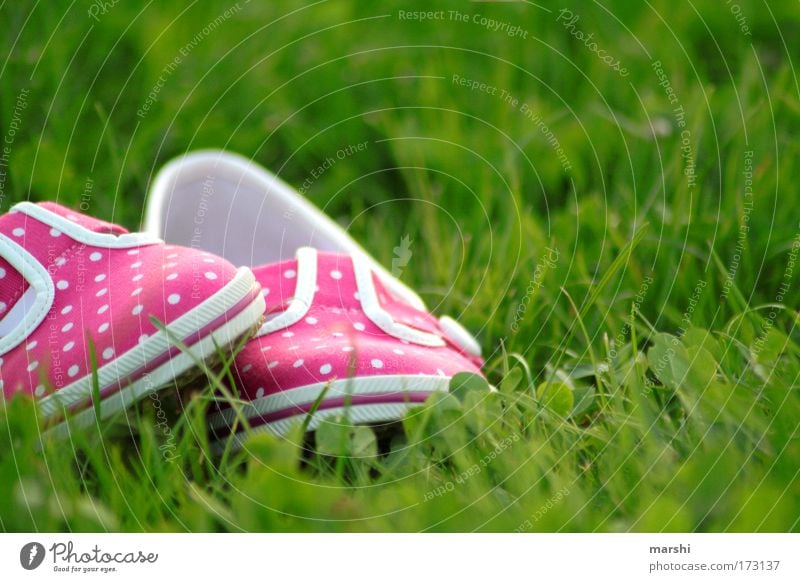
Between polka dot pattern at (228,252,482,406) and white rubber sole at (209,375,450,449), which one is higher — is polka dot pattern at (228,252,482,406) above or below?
above

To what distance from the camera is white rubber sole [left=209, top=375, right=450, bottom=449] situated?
2.14 feet

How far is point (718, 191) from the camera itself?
3.18 ft

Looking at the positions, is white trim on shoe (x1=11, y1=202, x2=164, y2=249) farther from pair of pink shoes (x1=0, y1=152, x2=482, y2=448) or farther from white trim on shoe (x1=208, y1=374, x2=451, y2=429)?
white trim on shoe (x1=208, y1=374, x2=451, y2=429)

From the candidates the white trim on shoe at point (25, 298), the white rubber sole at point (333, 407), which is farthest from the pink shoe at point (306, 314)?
the white trim on shoe at point (25, 298)

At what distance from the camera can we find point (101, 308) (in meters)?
0.67

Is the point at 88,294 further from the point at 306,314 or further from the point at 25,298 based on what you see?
the point at 306,314
